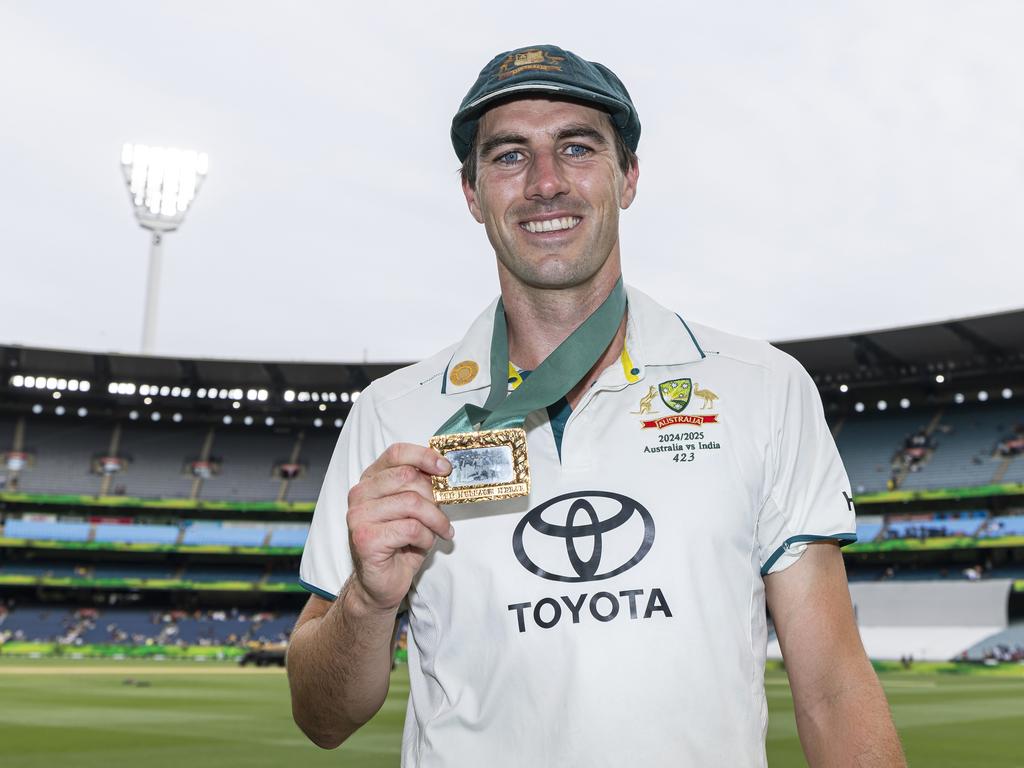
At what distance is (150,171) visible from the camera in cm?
5156

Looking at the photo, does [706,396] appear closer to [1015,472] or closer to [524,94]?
[524,94]

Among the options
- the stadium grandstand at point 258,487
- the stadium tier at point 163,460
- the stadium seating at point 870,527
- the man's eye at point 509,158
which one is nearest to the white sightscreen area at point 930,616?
the stadium grandstand at point 258,487

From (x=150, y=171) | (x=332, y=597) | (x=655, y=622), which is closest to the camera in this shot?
(x=655, y=622)

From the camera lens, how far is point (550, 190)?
2301 millimetres

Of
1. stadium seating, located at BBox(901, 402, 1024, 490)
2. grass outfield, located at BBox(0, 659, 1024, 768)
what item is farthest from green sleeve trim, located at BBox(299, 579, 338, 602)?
stadium seating, located at BBox(901, 402, 1024, 490)

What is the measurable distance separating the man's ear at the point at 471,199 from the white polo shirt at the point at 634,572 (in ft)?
1.95

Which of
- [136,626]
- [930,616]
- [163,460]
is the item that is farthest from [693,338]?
[163,460]

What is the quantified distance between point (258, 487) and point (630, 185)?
53.1 meters

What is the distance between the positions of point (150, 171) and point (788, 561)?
54.4 meters

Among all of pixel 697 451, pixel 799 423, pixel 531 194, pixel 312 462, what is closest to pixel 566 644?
pixel 697 451

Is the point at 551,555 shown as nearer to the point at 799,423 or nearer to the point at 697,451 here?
the point at 697,451

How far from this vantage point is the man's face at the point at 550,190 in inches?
91.4

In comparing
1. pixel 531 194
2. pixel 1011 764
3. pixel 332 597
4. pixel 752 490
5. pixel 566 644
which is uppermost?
pixel 531 194

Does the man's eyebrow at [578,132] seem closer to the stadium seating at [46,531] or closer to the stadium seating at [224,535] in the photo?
the stadium seating at [224,535]
